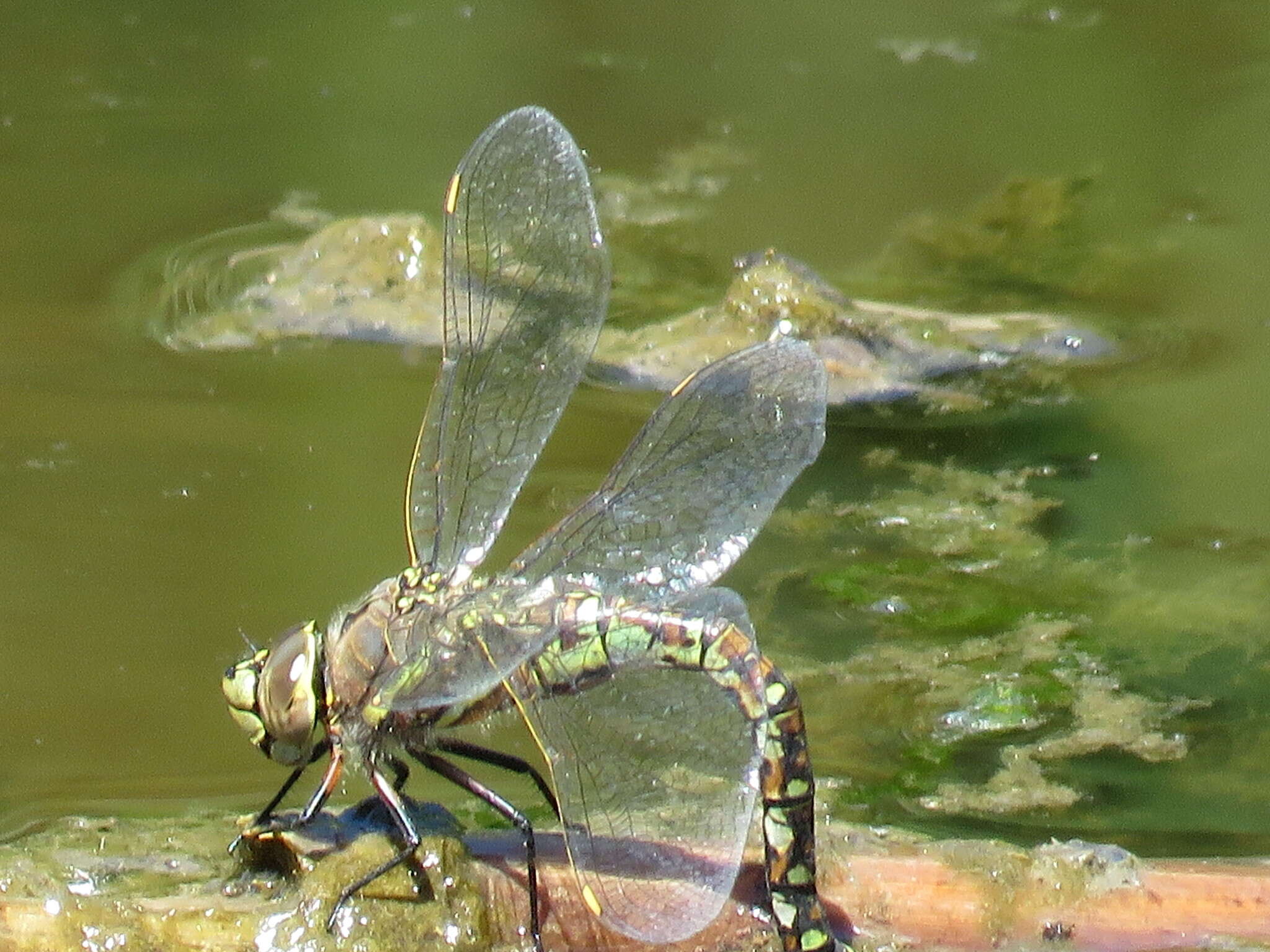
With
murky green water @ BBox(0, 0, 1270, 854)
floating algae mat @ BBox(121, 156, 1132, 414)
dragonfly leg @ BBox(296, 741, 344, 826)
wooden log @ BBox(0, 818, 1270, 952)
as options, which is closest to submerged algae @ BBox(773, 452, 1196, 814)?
murky green water @ BBox(0, 0, 1270, 854)

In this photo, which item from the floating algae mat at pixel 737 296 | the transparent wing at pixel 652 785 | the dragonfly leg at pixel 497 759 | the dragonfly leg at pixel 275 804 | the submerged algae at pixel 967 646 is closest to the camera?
the transparent wing at pixel 652 785

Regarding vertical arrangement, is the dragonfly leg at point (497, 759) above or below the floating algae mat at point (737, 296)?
below

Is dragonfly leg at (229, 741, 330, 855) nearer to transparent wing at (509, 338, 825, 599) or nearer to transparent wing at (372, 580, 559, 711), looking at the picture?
transparent wing at (372, 580, 559, 711)

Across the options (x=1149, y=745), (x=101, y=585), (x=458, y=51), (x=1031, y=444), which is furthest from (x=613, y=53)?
(x=1149, y=745)

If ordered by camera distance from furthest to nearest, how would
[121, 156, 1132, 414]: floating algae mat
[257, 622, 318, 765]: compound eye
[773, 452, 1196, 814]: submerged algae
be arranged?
[121, 156, 1132, 414]: floating algae mat, [773, 452, 1196, 814]: submerged algae, [257, 622, 318, 765]: compound eye

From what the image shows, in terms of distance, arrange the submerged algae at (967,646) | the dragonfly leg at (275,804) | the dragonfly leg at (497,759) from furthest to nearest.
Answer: the submerged algae at (967,646), the dragonfly leg at (497,759), the dragonfly leg at (275,804)

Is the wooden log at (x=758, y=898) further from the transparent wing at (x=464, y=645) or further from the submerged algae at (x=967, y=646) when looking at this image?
the submerged algae at (x=967, y=646)

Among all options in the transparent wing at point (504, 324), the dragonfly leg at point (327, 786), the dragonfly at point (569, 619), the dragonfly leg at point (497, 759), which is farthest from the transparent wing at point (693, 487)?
the dragonfly leg at point (327, 786)
